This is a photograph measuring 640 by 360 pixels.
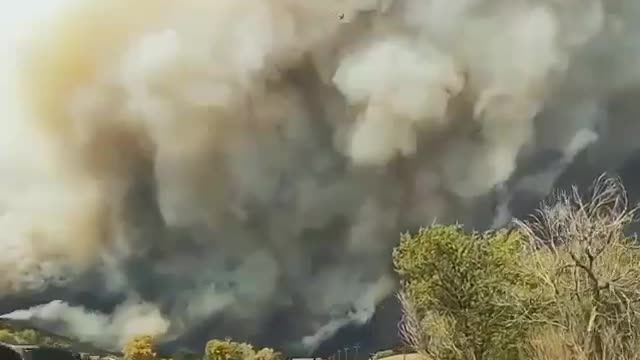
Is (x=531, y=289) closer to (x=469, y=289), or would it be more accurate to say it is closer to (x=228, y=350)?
(x=469, y=289)

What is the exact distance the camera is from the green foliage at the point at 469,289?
1101 centimetres

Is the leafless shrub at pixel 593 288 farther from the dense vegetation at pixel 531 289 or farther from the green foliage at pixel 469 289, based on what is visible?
the green foliage at pixel 469 289

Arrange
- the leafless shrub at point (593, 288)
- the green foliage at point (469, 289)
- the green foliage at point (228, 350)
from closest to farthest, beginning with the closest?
the leafless shrub at point (593, 288) → the green foliage at point (469, 289) → the green foliage at point (228, 350)

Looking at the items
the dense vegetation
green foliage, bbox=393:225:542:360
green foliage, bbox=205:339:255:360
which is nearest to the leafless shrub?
the dense vegetation

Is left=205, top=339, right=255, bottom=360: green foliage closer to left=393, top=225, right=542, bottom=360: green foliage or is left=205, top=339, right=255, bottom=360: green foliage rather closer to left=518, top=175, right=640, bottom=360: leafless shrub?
left=393, top=225, right=542, bottom=360: green foliage

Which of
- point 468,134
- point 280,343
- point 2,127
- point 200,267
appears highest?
point 2,127

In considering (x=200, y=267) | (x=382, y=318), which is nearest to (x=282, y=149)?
(x=200, y=267)

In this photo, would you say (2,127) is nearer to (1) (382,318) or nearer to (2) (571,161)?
(1) (382,318)

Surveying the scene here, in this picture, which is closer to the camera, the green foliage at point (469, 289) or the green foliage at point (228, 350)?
the green foliage at point (469, 289)

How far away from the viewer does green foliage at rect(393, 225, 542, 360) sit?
36.1 feet

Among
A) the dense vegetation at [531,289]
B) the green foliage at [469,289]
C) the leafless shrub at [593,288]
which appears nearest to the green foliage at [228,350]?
the dense vegetation at [531,289]

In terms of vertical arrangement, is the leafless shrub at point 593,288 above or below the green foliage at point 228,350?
below

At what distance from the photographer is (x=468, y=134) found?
1714cm

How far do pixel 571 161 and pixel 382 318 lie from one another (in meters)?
4.79
